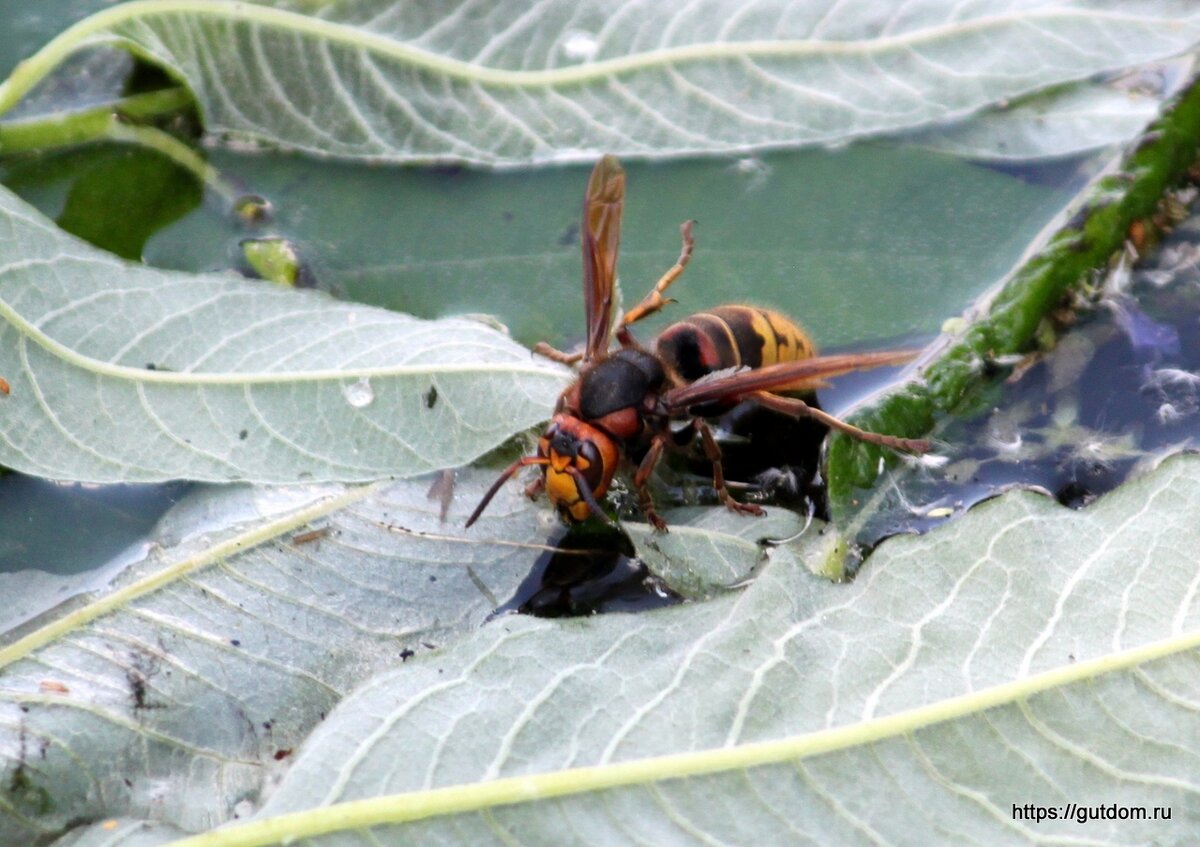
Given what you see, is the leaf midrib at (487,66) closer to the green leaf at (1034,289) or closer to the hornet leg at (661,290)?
the green leaf at (1034,289)

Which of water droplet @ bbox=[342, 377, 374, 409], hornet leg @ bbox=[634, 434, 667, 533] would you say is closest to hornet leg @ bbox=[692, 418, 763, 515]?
hornet leg @ bbox=[634, 434, 667, 533]

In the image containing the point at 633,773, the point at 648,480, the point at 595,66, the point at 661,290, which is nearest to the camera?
the point at 633,773

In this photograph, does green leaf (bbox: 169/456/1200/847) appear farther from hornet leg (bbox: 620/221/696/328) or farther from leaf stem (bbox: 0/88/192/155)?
leaf stem (bbox: 0/88/192/155)

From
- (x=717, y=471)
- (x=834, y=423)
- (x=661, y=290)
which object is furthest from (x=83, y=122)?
(x=834, y=423)

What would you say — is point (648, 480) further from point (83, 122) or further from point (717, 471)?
point (83, 122)

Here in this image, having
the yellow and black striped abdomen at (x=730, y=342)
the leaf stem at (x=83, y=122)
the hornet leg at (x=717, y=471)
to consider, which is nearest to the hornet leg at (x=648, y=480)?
the hornet leg at (x=717, y=471)

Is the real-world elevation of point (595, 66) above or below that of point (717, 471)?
above
